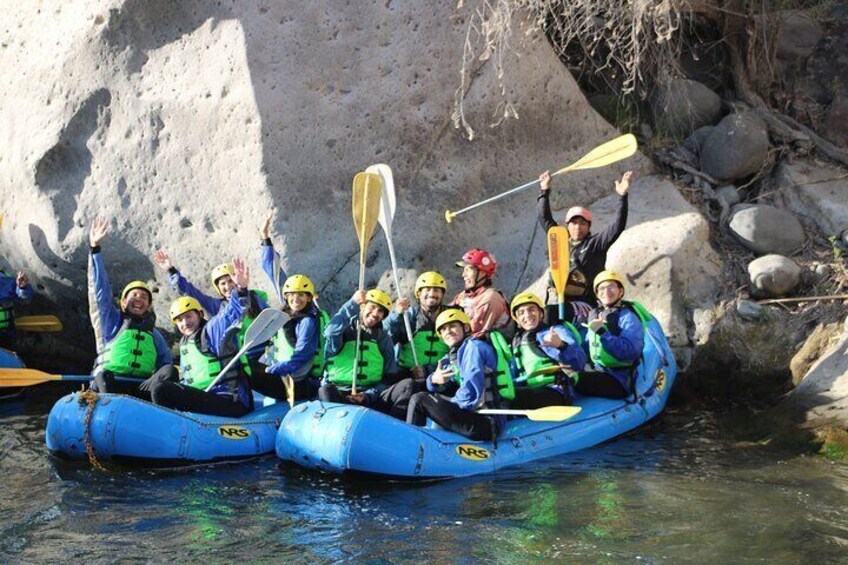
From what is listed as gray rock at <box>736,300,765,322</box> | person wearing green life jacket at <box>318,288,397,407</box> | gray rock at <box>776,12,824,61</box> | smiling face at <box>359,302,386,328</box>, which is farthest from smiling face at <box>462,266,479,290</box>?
gray rock at <box>776,12,824,61</box>

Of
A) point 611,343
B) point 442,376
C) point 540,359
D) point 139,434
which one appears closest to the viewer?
point 139,434

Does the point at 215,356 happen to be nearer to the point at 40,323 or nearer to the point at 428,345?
the point at 428,345

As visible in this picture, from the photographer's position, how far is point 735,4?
10.5 meters

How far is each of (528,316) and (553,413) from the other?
88cm

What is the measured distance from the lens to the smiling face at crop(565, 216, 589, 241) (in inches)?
354

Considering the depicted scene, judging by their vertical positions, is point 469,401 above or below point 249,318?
below

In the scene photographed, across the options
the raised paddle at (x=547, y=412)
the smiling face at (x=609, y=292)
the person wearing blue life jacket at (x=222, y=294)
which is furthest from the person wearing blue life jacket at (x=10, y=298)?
the smiling face at (x=609, y=292)

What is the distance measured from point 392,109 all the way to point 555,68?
4.92 ft

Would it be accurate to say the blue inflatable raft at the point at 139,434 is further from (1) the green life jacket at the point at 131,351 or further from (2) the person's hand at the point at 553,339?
(2) the person's hand at the point at 553,339

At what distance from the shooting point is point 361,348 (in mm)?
7898

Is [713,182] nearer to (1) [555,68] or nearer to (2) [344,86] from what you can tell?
(1) [555,68]

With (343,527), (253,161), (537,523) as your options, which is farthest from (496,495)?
(253,161)

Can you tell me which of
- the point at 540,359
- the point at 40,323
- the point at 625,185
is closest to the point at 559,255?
the point at 625,185

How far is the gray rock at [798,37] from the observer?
442 inches
